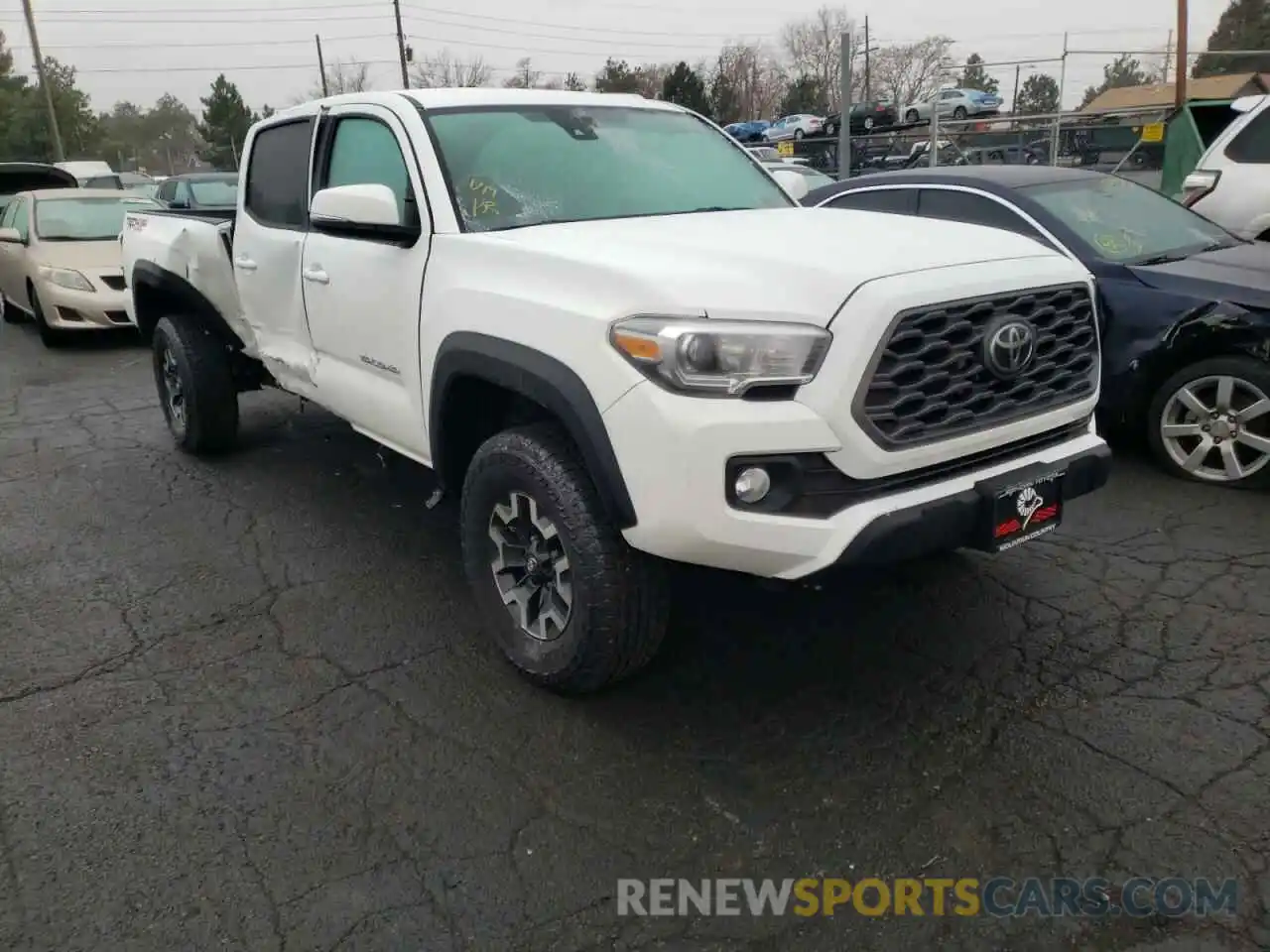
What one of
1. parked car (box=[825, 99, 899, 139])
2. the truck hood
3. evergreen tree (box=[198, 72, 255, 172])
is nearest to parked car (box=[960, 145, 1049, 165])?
parked car (box=[825, 99, 899, 139])

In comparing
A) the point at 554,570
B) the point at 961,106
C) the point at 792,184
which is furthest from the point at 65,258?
the point at 961,106

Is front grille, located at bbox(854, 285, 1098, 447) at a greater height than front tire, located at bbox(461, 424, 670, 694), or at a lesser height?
greater

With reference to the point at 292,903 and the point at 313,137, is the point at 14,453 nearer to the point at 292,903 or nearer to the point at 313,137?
the point at 313,137

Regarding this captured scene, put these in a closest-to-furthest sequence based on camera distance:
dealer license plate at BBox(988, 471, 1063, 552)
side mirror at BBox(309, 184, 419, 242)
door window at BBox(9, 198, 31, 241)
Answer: dealer license plate at BBox(988, 471, 1063, 552), side mirror at BBox(309, 184, 419, 242), door window at BBox(9, 198, 31, 241)

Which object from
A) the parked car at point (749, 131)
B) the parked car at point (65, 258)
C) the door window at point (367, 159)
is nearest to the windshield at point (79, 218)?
the parked car at point (65, 258)

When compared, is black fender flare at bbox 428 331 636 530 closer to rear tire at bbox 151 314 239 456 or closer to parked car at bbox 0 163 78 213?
rear tire at bbox 151 314 239 456

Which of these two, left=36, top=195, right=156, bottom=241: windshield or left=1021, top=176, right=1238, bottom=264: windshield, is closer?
left=1021, top=176, right=1238, bottom=264: windshield

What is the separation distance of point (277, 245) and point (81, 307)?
679 cm

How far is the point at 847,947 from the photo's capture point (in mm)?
2264

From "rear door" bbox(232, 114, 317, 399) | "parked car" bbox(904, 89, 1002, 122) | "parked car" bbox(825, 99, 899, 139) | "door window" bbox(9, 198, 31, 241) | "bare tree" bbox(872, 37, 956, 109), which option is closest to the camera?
"rear door" bbox(232, 114, 317, 399)

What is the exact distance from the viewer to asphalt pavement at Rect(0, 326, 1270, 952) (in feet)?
7.90

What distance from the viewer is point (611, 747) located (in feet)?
9.91

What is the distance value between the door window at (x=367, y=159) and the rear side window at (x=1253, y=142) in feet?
22.5

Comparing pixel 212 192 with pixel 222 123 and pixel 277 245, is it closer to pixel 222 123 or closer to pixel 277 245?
pixel 277 245
